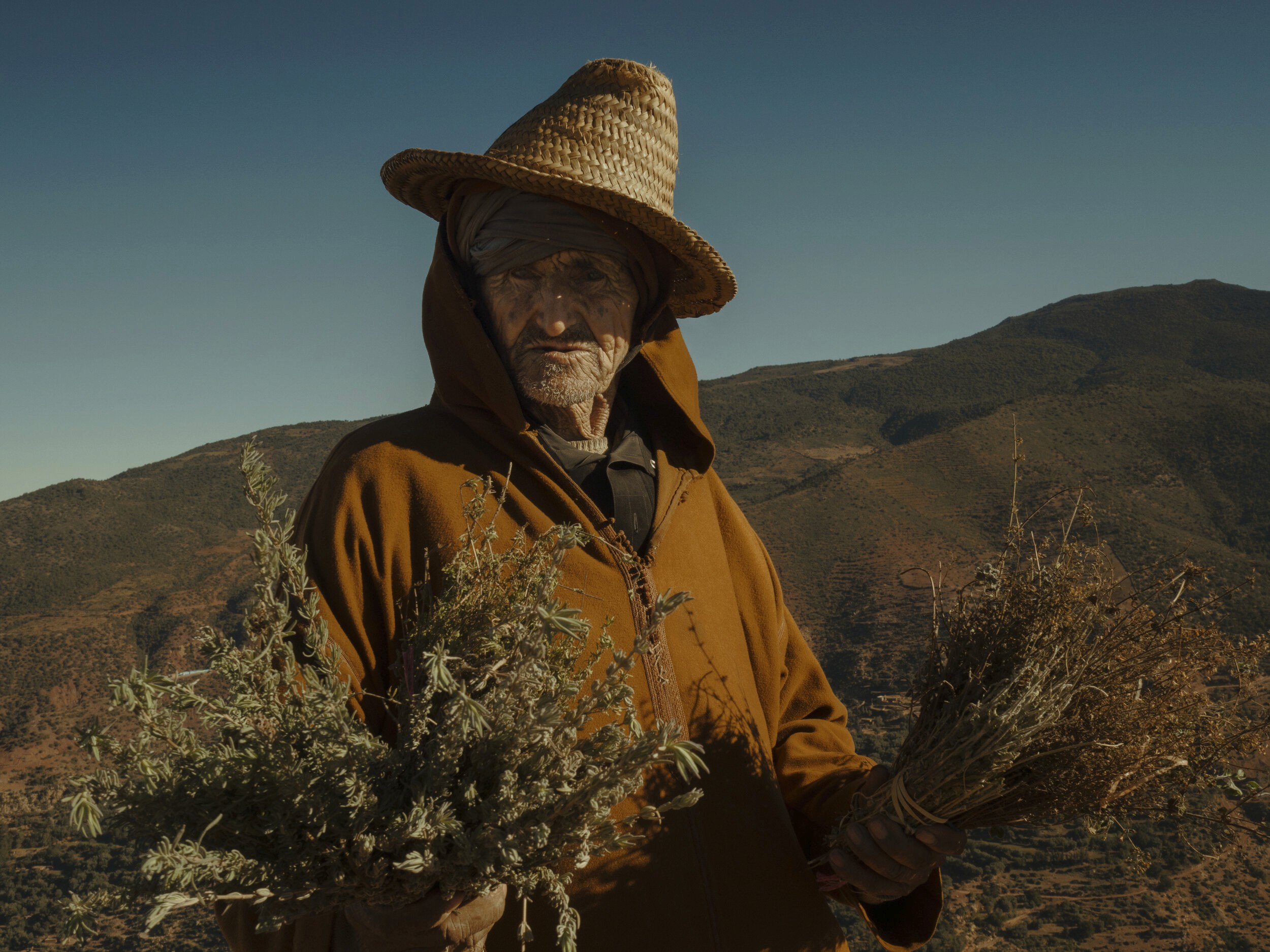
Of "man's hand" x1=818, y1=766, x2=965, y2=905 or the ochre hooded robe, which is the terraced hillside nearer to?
the ochre hooded robe

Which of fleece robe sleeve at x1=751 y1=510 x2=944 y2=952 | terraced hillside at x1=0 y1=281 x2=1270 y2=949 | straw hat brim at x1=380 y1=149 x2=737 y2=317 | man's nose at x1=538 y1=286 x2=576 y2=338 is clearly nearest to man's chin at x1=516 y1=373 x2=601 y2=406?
man's nose at x1=538 y1=286 x2=576 y2=338

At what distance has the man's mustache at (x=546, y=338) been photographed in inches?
86.1

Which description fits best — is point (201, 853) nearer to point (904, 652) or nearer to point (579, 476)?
point (579, 476)

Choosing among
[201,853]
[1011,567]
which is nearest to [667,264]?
[1011,567]

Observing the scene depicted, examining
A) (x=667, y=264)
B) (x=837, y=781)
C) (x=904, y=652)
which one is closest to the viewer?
(x=837, y=781)

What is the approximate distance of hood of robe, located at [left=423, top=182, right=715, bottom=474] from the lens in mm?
2111

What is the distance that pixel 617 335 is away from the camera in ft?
7.57

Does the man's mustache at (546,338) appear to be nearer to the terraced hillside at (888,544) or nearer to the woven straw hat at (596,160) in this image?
the woven straw hat at (596,160)

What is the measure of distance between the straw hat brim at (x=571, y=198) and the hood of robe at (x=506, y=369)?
0.06 m

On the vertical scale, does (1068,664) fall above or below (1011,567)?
below

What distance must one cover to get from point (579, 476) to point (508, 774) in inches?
42.8

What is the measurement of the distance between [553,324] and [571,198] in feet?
0.98

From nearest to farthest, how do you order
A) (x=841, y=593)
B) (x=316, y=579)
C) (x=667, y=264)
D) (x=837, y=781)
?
1. (x=316, y=579)
2. (x=837, y=781)
3. (x=667, y=264)
4. (x=841, y=593)

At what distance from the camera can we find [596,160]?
7.15 feet
